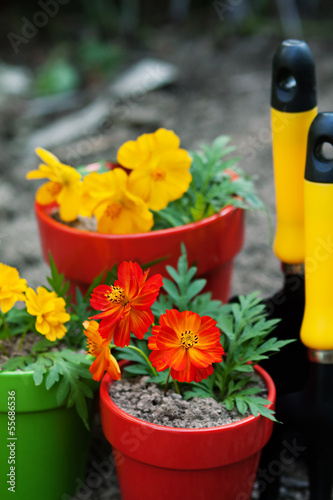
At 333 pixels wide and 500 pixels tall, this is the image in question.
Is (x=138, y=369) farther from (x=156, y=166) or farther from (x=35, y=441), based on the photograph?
(x=156, y=166)

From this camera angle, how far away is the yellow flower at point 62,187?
114 centimetres

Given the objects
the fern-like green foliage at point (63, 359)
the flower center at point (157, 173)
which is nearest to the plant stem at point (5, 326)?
the fern-like green foliage at point (63, 359)

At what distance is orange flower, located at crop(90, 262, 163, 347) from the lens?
86 centimetres

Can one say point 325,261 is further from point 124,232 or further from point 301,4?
point 301,4

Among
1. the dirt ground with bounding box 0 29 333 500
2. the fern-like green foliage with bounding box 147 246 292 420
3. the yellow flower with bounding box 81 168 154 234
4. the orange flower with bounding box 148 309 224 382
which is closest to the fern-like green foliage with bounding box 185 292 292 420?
the fern-like green foliage with bounding box 147 246 292 420

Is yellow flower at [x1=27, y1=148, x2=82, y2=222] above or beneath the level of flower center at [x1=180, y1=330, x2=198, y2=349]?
above

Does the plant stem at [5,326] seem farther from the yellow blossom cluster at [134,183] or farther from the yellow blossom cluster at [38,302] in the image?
the yellow blossom cluster at [134,183]

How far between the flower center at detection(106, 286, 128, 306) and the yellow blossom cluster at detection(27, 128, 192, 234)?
0.25 m

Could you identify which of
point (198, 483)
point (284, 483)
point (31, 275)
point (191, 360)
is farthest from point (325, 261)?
point (31, 275)

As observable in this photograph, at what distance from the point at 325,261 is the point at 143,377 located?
311 millimetres

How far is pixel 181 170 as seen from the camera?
3.75 ft

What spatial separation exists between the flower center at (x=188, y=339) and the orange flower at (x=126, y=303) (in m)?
0.05

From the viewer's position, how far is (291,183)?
106 centimetres

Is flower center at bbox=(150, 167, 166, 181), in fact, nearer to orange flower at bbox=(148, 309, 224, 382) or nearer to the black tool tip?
the black tool tip
